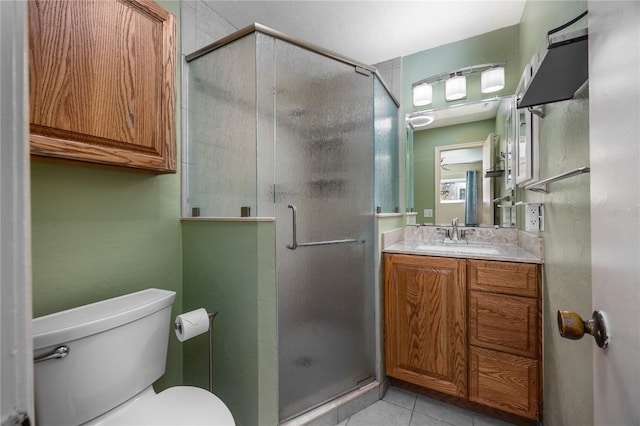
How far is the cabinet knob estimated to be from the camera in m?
0.49

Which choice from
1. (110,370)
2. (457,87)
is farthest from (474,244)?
(110,370)

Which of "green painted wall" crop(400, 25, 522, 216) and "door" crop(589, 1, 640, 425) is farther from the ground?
"green painted wall" crop(400, 25, 522, 216)

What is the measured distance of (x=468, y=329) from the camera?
1.58 m

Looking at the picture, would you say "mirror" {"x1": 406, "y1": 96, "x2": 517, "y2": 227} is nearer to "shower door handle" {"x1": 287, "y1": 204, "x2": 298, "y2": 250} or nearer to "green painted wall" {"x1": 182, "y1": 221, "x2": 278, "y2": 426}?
"shower door handle" {"x1": 287, "y1": 204, "x2": 298, "y2": 250}

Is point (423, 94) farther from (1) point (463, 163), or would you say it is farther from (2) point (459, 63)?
(1) point (463, 163)

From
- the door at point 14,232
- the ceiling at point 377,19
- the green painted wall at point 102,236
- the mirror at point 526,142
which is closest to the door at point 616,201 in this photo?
the door at point 14,232

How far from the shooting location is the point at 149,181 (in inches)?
54.8

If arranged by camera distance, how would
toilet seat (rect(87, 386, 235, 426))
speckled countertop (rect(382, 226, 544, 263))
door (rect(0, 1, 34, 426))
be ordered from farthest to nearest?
1. speckled countertop (rect(382, 226, 544, 263))
2. toilet seat (rect(87, 386, 235, 426))
3. door (rect(0, 1, 34, 426))

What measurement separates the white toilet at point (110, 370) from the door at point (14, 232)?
0.76 m

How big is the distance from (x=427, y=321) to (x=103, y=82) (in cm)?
201

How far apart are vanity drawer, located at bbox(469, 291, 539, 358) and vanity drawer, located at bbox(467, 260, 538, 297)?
4 centimetres

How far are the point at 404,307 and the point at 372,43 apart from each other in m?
1.98

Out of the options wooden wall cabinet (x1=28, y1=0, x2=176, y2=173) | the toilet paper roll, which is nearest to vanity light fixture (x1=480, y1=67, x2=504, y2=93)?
wooden wall cabinet (x1=28, y1=0, x2=176, y2=173)

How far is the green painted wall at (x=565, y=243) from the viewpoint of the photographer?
92cm
